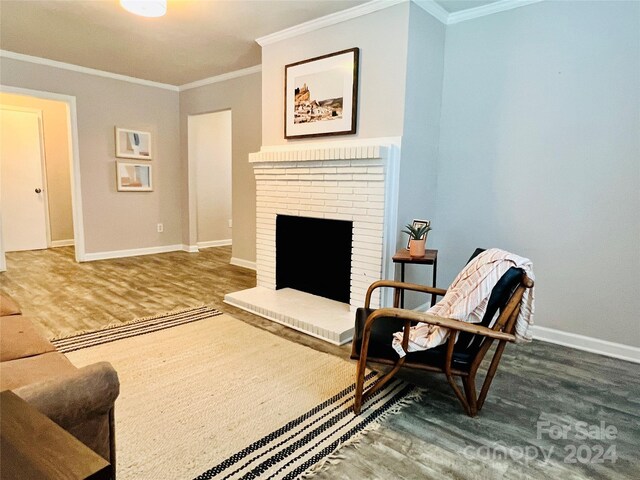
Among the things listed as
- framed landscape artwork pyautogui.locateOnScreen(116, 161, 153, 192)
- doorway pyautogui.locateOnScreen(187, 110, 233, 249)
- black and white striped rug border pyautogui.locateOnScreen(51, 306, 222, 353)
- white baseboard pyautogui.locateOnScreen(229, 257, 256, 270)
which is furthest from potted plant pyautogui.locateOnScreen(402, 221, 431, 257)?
framed landscape artwork pyautogui.locateOnScreen(116, 161, 153, 192)

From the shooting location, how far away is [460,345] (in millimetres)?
1950

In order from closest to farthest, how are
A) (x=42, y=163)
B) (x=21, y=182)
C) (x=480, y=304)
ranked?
(x=480, y=304) < (x=21, y=182) < (x=42, y=163)

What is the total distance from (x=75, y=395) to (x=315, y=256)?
261 centimetres

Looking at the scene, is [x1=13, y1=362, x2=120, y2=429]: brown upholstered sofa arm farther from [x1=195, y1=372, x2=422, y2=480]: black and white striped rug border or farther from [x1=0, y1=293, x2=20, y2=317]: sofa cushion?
[x1=0, y1=293, x2=20, y2=317]: sofa cushion

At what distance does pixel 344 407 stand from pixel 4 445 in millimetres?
1517

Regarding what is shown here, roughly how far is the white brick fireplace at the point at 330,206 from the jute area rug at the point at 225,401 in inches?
18.1

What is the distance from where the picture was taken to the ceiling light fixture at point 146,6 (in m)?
2.62

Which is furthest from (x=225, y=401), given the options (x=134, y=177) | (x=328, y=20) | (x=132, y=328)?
(x=134, y=177)

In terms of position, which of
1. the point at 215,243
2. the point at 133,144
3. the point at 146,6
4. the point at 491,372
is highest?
the point at 146,6

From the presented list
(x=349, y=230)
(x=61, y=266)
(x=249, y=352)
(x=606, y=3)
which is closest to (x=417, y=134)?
(x=349, y=230)

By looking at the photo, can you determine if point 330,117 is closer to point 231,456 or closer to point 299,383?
point 299,383

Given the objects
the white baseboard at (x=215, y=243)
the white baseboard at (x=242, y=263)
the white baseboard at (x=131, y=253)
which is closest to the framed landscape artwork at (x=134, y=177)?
the white baseboard at (x=131, y=253)

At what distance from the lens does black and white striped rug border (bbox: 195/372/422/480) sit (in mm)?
1528

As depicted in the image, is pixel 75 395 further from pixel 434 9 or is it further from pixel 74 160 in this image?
pixel 74 160
